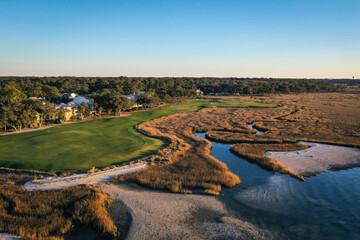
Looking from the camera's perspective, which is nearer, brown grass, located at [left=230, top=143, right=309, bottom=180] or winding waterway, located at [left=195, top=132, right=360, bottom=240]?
winding waterway, located at [left=195, top=132, right=360, bottom=240]

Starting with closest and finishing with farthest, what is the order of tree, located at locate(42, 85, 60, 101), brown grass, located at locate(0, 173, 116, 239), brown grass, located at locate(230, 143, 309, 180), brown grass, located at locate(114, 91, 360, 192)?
1. brown grass, located at locate(0, 173, 116, 239)
2. brown grass, located at locate(114, 91, 360, 192)
3. brown grass, located at locate(230, 143, 309, 180)
4. tree, located at locate(42, 85, 60, 101)

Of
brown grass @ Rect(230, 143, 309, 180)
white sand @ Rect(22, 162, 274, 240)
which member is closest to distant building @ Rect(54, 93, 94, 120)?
white sand @ Rect(22, 162, 274, 240)

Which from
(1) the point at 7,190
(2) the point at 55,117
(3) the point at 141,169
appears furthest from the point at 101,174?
(2) the point at 55,117

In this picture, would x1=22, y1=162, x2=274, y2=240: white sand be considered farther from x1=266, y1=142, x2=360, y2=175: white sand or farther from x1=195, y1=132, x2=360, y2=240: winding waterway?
x1=266, y1=142, x2=360, y2=175: white sand

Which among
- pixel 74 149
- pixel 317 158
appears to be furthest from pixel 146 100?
pixel 317 158

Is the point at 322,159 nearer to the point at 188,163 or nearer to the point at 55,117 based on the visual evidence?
the point at 188,163

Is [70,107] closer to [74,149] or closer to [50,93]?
[74,149]

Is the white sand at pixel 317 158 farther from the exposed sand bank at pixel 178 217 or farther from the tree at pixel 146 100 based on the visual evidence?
the tree at pixel 146 100
